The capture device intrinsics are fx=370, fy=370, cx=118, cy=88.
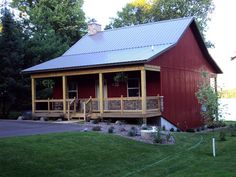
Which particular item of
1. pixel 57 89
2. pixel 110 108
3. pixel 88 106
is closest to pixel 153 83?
pixel 110 108

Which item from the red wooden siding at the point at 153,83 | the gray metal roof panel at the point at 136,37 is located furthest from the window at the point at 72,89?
the red wooden siding at the point at 153,83

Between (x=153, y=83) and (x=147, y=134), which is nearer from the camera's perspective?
(x=147, y=134)

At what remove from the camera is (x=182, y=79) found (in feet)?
83.5

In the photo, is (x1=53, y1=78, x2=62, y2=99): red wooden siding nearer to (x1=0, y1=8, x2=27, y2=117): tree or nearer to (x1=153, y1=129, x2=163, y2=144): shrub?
(x1=0, y1=8, x2=27, y2=117): tree

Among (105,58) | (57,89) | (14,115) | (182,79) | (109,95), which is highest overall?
(105,58)

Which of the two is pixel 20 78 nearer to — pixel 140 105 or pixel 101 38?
pixel 101 38

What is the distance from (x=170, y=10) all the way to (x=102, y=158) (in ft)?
116

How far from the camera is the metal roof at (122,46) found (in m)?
21.4

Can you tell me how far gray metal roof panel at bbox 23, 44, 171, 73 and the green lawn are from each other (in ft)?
23.0

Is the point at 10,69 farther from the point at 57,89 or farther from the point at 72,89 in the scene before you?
the point at 72,89

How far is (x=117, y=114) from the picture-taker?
20.7 m

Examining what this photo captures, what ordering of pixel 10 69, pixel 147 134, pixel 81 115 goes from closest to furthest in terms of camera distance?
pixel 147 134 → pixel 81 115 → pixel 10 69

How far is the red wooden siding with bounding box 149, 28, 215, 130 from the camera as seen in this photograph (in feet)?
75.3

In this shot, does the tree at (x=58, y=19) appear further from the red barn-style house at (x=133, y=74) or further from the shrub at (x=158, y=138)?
the shrub at (x=158, y=138)
